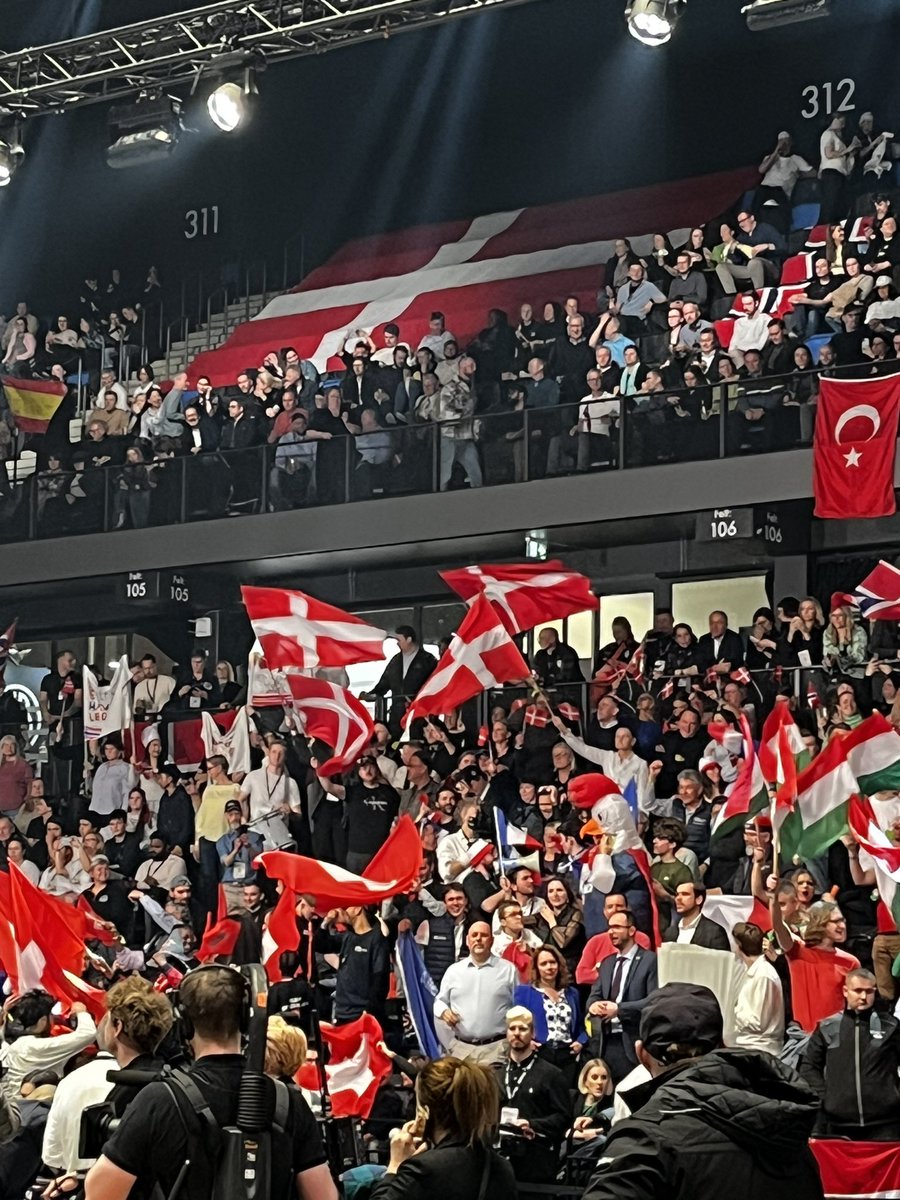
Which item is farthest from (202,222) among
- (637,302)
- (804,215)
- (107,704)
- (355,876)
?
(355,876)

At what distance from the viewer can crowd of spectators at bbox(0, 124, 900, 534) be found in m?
19.0

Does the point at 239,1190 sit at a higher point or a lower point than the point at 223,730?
lower

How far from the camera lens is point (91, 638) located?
94.5 feet

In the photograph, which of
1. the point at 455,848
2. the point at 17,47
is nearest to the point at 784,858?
the point at 455,848

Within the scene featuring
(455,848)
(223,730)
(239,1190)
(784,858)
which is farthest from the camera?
(223,730)

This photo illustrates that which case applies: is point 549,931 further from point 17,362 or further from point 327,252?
point 327,252

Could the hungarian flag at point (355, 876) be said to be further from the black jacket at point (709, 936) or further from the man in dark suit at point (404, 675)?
the man in dark suit at point (404, 675)

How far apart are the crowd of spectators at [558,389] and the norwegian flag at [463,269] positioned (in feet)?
2.34

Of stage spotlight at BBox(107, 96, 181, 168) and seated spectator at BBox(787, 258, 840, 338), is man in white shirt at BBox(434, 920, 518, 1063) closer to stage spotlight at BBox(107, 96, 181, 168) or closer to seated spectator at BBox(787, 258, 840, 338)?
seated spectator at BBox(787, 258, 840, 338)

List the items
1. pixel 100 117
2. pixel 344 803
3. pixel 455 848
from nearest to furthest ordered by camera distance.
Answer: pixel 455 848 → pixel 344 803 → pixel 100 117

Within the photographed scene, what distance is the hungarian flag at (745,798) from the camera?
44.9 ft

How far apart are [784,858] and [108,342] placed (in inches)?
604

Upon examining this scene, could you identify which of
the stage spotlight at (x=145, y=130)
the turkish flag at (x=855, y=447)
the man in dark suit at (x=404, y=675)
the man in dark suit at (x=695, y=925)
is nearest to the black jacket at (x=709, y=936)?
the man in dark suit at (x=695, y=925)

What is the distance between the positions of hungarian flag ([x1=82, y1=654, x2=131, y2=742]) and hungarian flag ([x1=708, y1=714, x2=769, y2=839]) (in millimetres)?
8562
